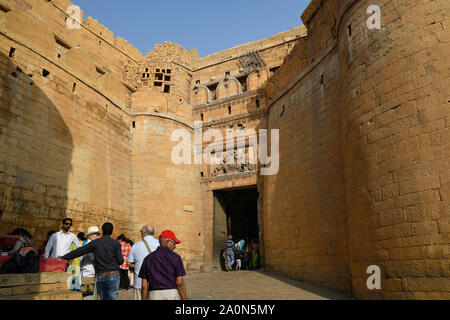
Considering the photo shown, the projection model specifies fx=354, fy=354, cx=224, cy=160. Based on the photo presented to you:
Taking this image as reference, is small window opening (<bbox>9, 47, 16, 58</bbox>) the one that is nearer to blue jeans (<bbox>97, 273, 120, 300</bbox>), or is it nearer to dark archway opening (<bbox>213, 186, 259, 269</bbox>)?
blue jeans (<bbox>97, 273, 120, 300</bbox>)

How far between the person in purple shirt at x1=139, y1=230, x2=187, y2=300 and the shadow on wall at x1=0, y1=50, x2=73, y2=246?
18.5 ft

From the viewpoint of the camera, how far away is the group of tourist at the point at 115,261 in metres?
3.40

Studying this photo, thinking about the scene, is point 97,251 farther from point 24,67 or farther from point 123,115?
point 123,115

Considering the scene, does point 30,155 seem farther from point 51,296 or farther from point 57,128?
point 51,296

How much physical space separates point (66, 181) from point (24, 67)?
123 inches

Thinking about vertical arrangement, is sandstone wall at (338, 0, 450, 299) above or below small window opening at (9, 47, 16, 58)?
below

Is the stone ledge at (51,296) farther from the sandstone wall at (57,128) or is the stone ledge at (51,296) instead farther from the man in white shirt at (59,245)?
the sandstone wall at (57,128)

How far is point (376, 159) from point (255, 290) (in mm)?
3876

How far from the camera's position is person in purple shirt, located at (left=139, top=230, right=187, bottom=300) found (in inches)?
132

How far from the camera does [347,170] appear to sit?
7.39 meters

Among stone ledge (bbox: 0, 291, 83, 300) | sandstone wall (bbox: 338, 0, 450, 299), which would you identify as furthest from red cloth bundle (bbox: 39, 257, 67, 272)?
sandstone wall (bbox: 338, 0, 450, 299)

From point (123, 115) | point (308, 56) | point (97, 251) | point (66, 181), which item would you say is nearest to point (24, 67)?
point (66, 181)

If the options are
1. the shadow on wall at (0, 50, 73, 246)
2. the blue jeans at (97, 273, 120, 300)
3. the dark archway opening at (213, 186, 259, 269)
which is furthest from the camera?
the dark archway opening at (213, 186, 259, 269)

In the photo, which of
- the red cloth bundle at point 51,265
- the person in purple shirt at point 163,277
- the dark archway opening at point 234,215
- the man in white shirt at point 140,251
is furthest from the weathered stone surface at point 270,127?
the person in purple shirt at point 163,277
